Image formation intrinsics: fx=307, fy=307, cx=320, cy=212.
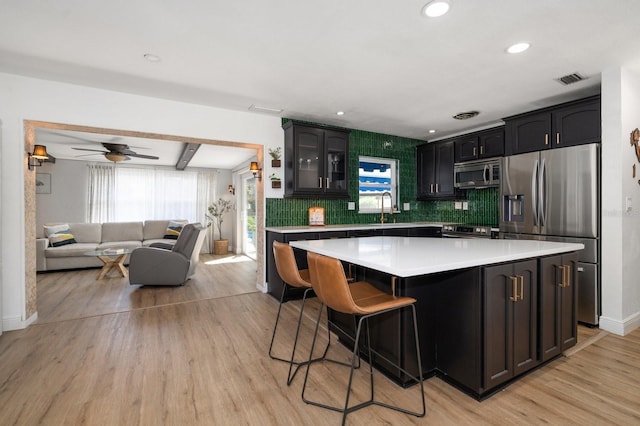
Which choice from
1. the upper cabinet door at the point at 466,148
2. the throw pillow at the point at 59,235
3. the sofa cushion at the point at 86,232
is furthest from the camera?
the sofa cushion at the point at 86,232

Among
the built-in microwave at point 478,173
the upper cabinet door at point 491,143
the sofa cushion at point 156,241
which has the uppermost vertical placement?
the upper cabinet door at point 491,143

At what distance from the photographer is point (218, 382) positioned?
6.76ft

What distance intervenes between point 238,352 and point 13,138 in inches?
118

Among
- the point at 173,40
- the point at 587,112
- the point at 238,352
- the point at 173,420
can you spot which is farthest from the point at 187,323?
the point at 587,112

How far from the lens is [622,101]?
282 centimetres

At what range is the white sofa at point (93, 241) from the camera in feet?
18.3

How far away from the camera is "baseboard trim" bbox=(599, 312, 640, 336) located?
2834mm

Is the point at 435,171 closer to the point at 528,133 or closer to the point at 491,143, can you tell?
the point at 491,143

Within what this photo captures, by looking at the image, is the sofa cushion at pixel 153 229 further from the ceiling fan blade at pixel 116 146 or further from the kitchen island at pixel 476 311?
the kitchen island at pixel 476 311

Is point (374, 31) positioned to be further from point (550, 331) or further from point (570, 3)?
point (550, 331)

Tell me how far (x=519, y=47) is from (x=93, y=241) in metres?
7.73

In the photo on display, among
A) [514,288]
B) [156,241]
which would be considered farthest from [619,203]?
[156,241]

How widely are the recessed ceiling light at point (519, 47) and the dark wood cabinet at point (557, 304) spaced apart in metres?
1.65

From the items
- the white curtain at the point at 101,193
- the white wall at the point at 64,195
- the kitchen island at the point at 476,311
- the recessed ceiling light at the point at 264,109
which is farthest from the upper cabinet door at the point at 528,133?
the white wall at the point at 64,195
